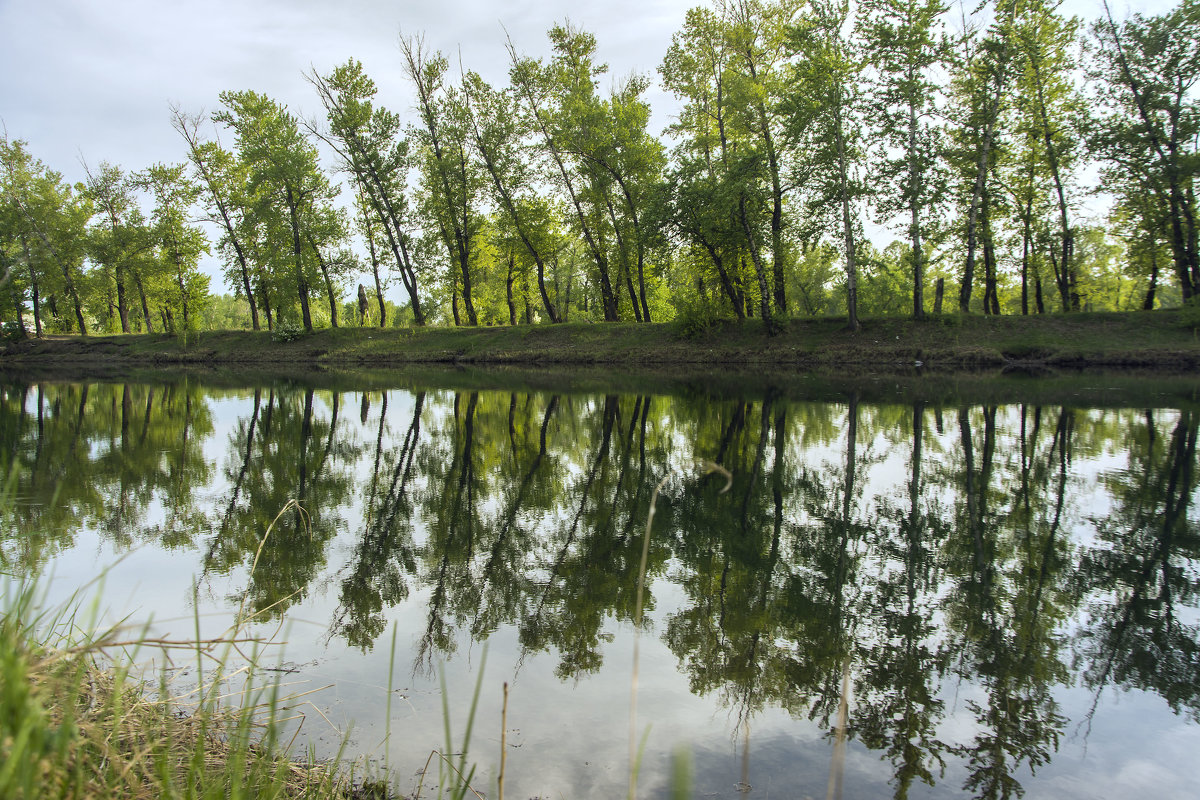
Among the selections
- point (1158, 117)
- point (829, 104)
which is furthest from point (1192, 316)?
point (829, 104)

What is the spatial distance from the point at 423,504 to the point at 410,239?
3771cm

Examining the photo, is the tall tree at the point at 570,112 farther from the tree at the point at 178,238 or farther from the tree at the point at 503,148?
the tree at the point at 178,238

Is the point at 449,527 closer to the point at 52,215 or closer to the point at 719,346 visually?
the point at 719,346

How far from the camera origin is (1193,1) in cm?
2681

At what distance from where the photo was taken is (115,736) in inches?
96.6

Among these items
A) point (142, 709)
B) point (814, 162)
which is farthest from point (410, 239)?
point (142, 709)

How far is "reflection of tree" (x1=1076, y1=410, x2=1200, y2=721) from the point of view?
166 inches

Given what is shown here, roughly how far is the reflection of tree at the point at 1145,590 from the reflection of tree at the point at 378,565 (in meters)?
4.62

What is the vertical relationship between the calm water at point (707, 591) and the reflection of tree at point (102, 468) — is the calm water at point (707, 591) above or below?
below

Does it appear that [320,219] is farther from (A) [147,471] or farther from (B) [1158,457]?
(B) [1158,457]

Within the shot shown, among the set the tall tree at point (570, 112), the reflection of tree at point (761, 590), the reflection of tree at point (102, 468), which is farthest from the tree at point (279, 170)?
the reflection of tree at point (761, 590)

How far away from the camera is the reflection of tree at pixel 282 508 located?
5605 millimetres

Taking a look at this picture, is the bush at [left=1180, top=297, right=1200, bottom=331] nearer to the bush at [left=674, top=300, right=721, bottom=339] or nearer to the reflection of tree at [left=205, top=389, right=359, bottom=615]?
the bush at [left=674, top=300, right=721, bottom=339]

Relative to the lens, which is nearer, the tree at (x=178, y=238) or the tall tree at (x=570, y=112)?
the tall tree at (x=570, y=112)
